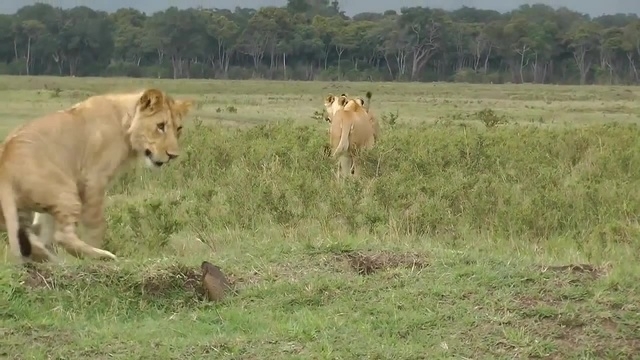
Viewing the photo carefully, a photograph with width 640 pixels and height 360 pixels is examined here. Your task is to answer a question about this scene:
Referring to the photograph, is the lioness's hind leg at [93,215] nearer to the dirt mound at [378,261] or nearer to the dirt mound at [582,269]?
the dirt mound at [378,261]

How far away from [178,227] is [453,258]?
236cm

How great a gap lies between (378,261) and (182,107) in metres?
1.57

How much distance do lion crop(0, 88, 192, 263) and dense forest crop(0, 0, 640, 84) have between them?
60.6 metres

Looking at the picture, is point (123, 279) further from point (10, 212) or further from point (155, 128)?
point (155, 128)

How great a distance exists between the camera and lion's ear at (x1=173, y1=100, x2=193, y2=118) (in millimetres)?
6387

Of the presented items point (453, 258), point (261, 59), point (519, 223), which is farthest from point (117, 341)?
point (261, 59)

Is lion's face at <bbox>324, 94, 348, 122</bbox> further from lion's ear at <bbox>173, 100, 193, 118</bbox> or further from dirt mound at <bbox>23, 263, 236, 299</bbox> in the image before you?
dirt mound at <bbox>23, 263, 236, 299</bbox>

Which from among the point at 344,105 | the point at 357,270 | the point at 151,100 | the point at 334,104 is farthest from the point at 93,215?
the point at 334,104

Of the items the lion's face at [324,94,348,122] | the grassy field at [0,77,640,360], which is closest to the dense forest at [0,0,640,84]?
the lion's face at [324,94,348,122]

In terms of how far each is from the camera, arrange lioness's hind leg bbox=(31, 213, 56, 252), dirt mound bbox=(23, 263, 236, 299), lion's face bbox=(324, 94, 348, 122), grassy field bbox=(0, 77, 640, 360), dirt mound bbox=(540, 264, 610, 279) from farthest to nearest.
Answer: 1. lion's face bbox=(324, 94, 348, 122)
2. lioness's hind leg bbox=(31, 213, 56, 252)
3. dirt mound bbox=(540, 264, 610, 279)
4. dirt mound bbox=(23, 263, 236, 299)
5. grassy field bbox=(0, 77, 640, 360)

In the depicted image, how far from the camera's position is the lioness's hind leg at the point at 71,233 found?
18.9 feet

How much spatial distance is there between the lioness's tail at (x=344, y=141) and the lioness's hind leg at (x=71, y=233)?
21.5 feet

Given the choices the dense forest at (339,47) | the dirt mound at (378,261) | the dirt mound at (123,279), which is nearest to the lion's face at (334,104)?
the dirt mound at (378,261)

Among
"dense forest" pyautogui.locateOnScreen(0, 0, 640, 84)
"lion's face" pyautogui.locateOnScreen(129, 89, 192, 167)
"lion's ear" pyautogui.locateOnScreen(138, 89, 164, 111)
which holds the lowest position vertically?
"dense forest" pyautogui.locateOnScreen(0, 0, 640, 84)
